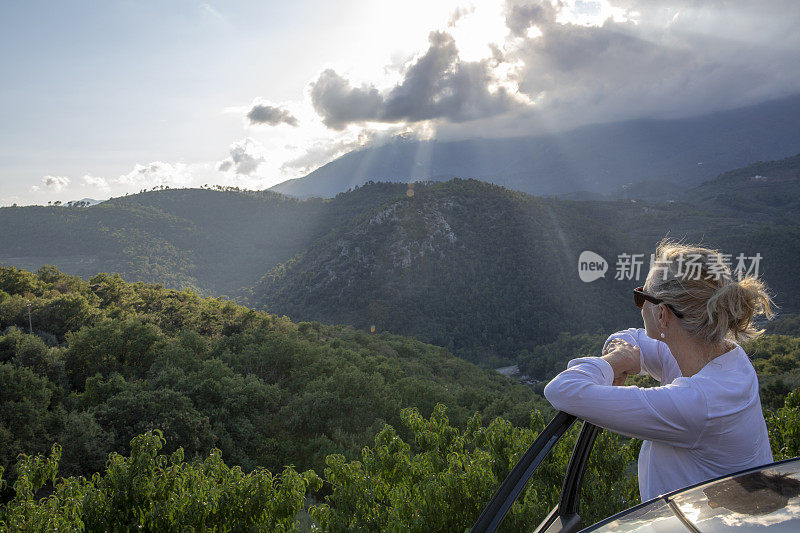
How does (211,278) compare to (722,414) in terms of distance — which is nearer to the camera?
(722,414)

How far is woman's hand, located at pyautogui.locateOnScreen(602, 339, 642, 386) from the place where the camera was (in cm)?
171

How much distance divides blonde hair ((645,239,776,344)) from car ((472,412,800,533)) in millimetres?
422

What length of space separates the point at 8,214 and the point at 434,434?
114 meters

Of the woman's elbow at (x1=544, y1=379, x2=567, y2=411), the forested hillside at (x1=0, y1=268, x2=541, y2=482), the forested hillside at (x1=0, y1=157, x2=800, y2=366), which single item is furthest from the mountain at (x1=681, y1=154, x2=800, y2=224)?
the woman's elbow at (x1=544, y1=379, x2=567, y2=411)

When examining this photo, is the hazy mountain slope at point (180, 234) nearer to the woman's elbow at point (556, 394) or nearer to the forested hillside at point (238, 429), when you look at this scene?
the forested hillside at point (238, 429)

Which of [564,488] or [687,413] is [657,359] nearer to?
[687,413]

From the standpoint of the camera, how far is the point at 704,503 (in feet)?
3.82

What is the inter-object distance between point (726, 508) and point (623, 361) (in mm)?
625

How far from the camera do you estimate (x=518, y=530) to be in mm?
2859

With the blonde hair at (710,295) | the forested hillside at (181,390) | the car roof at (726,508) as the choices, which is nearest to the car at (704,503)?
the car roof at (726,508)

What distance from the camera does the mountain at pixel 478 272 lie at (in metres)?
61.3

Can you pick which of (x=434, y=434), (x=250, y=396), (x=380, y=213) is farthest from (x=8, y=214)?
(x=434, y=434)

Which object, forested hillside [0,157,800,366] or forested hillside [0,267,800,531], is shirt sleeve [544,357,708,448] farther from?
forested hillside [0,157,800,366]

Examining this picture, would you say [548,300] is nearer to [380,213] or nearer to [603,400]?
[380,213]
